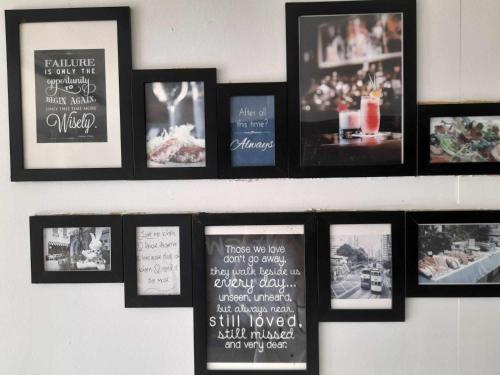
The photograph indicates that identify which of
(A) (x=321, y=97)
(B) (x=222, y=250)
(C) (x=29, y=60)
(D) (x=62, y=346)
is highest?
(C) (x=29, y=60)

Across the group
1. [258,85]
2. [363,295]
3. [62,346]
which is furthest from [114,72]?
[363,295]

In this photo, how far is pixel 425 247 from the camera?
3.39 feet

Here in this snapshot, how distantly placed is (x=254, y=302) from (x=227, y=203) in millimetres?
247

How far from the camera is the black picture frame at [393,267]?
1023 mm

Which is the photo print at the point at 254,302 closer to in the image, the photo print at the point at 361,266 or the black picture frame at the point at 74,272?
the photo print at the point at 361,266

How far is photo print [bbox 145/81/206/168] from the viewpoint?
103 cm

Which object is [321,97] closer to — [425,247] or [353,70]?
[353,70]

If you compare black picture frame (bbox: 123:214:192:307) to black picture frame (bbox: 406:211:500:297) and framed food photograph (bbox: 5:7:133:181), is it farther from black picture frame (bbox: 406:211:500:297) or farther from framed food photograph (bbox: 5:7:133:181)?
black picture frame (bbox: 406:211:500:297)

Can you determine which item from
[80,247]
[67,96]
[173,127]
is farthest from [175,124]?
[80,247]

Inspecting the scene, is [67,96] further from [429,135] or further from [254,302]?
[429,135]

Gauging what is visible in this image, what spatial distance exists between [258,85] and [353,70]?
0.22 meters

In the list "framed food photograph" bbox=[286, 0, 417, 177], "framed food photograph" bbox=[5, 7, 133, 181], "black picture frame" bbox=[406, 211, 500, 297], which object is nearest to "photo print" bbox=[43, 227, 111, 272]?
"framed food photograph" bbox=[5, 7, 133, 181]

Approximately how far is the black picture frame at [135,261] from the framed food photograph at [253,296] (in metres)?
0.02

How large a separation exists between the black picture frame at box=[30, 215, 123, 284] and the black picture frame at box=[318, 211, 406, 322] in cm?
48
